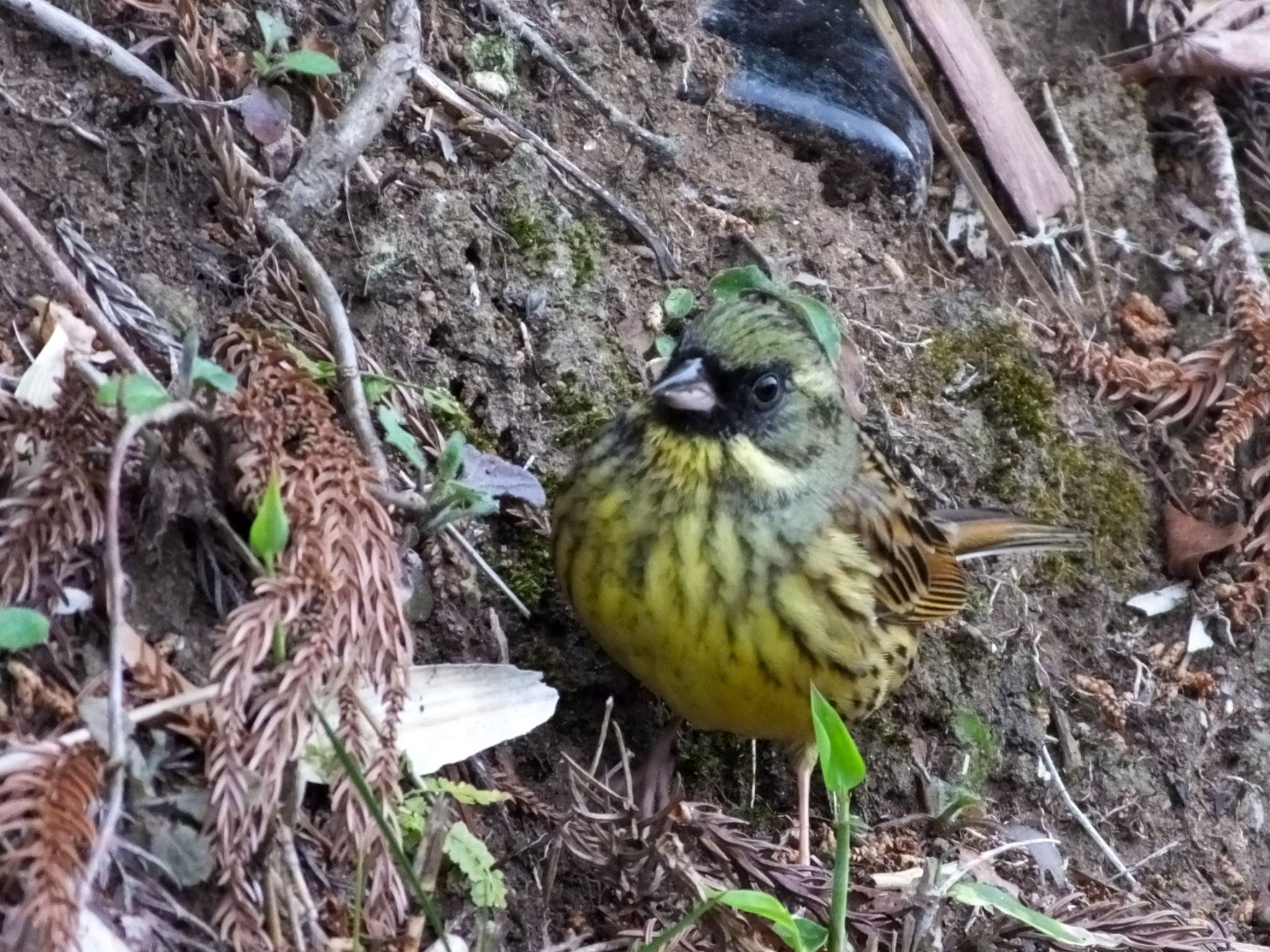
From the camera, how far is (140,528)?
228 centimetres

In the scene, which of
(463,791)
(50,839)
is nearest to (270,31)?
(463,791)

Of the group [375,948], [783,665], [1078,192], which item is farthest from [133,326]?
[1078,192]

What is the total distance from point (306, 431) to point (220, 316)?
530 mm

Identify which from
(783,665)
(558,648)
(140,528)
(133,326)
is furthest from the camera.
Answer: (558,648)

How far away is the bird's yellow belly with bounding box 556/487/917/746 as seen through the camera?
2.92m

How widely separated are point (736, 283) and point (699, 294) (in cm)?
12

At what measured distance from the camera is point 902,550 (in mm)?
3441

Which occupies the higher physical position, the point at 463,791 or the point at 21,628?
the point at 21,628

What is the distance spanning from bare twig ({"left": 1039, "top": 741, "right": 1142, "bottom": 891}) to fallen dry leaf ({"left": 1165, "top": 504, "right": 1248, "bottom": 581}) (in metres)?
0.79

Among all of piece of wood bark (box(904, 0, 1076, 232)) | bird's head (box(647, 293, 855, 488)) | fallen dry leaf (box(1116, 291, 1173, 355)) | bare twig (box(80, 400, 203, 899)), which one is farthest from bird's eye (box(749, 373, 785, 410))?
fallen dry leaf (box(1116, 291, 1173, 355))

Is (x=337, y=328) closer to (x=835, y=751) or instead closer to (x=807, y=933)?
(x=835, y=751)

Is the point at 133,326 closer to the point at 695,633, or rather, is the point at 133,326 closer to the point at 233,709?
the point at 233,709

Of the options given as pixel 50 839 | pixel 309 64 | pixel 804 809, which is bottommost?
pixel 804 809

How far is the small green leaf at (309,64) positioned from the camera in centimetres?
303
